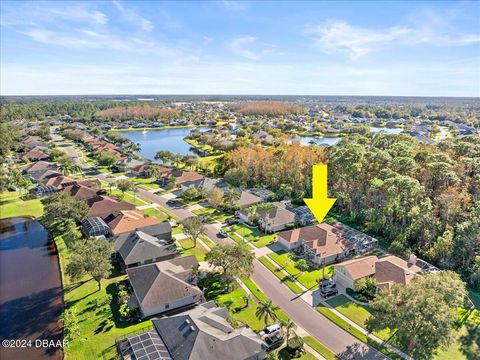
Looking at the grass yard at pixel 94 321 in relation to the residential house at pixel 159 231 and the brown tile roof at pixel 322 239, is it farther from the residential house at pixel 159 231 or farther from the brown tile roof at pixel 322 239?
the brown tile roof at pixel 322 239

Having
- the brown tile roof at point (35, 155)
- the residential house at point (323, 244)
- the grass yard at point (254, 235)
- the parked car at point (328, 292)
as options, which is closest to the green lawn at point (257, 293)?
the parked car at point (328, 292)

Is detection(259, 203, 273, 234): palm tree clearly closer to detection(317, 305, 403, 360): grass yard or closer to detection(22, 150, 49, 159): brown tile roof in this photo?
detection(317, 305, 403, 360): grass yard

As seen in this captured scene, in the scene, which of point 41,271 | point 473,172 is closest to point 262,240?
point 41,271

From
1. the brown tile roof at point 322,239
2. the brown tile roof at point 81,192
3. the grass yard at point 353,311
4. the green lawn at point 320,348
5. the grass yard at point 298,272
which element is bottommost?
the grass yard at point 353,311

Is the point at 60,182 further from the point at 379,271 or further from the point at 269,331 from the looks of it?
the point at 379,271

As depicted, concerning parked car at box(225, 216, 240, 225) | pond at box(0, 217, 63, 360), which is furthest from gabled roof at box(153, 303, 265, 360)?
parked car at box(225, 216, 240, 225)

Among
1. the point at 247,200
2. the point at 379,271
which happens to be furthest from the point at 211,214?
the point at 379,271
